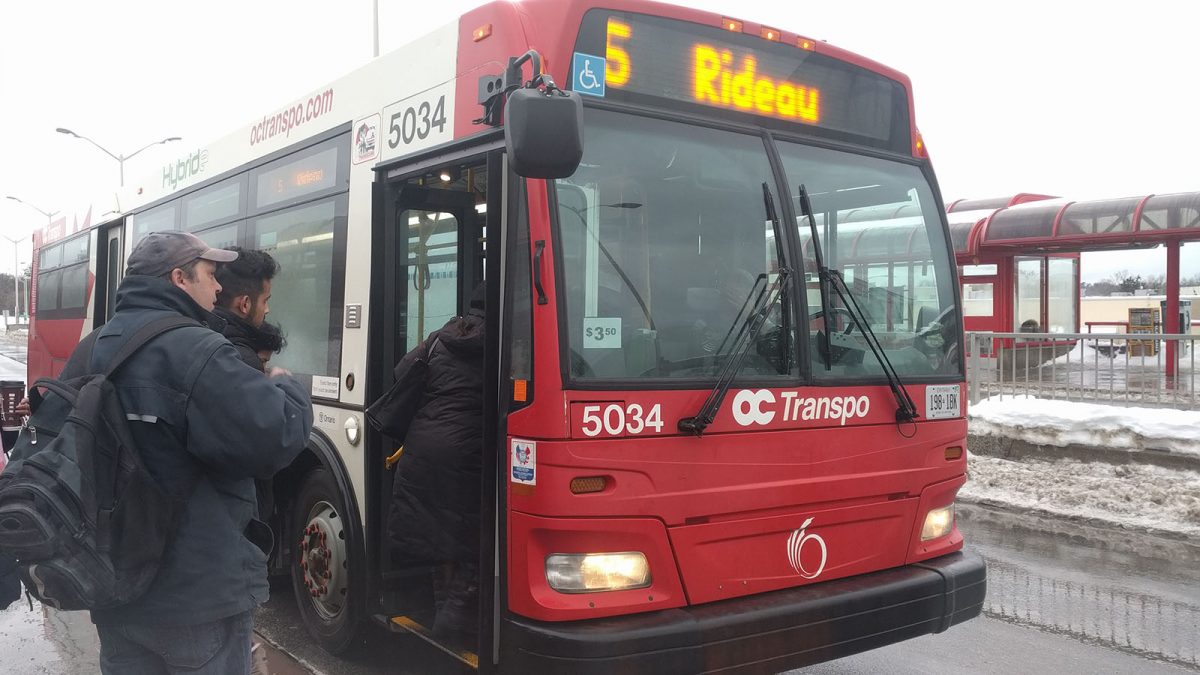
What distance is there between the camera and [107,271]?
901cm

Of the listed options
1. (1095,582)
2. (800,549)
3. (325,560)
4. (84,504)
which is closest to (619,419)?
(800,549)

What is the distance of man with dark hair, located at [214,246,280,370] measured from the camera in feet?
10.9

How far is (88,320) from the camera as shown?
9297 millimetres

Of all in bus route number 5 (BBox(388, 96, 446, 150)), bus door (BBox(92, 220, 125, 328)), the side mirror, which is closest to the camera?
the side mirror

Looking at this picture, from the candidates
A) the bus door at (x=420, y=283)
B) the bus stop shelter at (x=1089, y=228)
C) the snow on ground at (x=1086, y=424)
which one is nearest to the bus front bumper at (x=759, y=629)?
the bus door at (x=420, y=283)

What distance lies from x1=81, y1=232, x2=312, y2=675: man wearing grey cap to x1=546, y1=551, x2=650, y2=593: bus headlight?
1.08 m

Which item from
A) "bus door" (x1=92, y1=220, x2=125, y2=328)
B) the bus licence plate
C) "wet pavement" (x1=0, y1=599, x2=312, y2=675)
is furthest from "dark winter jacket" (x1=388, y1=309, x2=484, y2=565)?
"bus door" (x1=92, y1=220, x2=125, y2=328)

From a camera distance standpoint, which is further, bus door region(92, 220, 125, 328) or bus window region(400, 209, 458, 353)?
bus door region(92, 220, 125, 328)

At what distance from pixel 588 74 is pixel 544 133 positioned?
25.0 inches

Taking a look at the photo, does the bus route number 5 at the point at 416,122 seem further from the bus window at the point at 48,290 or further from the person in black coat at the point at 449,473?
the bus window at the point at 48,290

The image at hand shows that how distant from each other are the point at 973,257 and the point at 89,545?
20429 mm

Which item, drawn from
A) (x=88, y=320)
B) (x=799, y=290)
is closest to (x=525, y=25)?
(x=799, y=290)

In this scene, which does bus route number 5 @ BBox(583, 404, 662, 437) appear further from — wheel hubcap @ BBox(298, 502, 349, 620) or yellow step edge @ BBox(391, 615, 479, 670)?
wheel hubcap @ BBox(298, 502, 349, 620)

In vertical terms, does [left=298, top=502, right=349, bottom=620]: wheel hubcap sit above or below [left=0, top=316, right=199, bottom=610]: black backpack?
below
